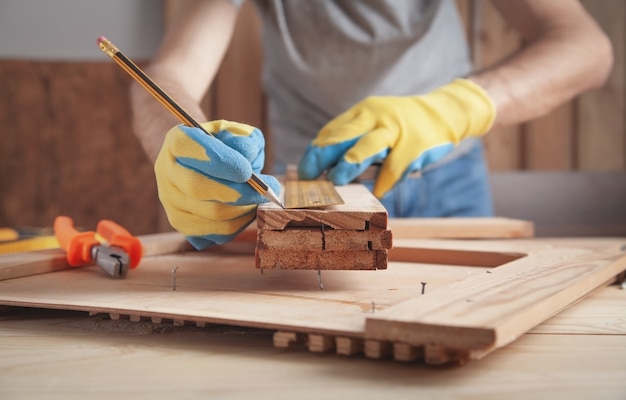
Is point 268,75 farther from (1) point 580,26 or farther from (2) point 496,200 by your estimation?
(2) point 496,200

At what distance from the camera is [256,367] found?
674mm

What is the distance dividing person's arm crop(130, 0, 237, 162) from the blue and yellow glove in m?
0.47

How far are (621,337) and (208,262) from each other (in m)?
0.69

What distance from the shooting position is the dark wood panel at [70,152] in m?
2.89

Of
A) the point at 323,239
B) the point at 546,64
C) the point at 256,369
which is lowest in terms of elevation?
the point at 256,369

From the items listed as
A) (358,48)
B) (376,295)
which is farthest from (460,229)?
(358,48)

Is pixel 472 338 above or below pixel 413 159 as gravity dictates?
below

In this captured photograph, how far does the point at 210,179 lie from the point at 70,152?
7.09ft

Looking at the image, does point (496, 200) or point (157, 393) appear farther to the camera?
point (496, 200)

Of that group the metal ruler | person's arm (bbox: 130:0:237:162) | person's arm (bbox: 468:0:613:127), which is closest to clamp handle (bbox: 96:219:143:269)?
the metal ruler

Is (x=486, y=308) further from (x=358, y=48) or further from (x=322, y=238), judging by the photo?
(x=358, y=48)

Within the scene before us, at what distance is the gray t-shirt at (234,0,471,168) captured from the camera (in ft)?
6.40

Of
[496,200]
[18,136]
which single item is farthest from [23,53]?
[496,200]

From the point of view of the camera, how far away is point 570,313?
914mm
